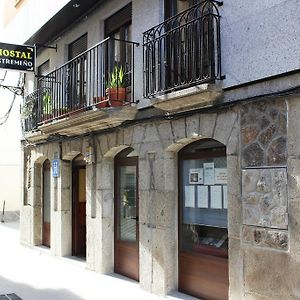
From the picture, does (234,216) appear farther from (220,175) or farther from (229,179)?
(220,175)

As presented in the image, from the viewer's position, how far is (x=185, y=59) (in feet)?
21.7

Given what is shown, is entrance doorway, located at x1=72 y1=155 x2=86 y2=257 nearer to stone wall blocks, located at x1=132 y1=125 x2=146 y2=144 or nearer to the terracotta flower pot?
stone wall blocks, located at x1=132 y1=125 x2=146 y2=144

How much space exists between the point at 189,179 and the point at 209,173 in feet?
1.55

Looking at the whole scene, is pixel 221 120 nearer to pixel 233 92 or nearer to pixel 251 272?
pixel 233 92

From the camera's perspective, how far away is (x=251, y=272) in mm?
5523

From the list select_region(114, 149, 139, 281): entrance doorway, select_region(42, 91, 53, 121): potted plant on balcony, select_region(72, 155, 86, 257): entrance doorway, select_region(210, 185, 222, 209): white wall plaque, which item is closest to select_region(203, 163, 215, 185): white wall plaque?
Result: select_region(210, 185, 222, 209): white wall plaque

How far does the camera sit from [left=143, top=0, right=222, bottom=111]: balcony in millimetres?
6137

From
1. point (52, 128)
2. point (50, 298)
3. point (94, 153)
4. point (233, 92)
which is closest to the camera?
point (233, 92)

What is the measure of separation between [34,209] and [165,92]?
6.95 metres

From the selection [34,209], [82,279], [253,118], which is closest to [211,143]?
[253,118]

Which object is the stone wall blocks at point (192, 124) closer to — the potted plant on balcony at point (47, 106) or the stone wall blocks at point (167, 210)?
the stone wall blocks at point (167, 210)

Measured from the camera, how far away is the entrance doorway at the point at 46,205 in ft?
40.2

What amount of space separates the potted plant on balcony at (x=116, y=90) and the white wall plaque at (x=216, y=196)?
2.31m

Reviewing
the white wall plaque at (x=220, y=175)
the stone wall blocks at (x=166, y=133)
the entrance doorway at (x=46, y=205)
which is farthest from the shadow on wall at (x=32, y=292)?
the entrance doorway at (x=46, y=205)
